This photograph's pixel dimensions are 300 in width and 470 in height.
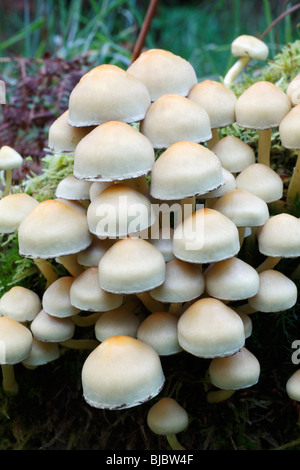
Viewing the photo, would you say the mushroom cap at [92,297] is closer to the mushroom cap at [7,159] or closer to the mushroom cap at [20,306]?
the mushroom cap at [20,306]

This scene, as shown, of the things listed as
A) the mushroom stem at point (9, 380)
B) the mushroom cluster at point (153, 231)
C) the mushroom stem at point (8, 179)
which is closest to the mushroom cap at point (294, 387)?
the mushroom cluster at point (153, 231)

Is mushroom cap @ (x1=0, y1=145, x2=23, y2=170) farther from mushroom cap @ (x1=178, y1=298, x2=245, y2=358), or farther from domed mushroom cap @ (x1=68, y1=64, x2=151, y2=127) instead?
mushroom cap @ (x1=178, y1=298, x2=245, y2=358)

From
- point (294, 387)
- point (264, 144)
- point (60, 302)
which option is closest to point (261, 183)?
point (264, 144)

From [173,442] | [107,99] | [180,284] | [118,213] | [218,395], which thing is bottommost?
[173,442]

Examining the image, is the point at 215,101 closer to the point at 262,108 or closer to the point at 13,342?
the point at 262,108

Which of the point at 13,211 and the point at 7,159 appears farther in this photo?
the point at 7,159
